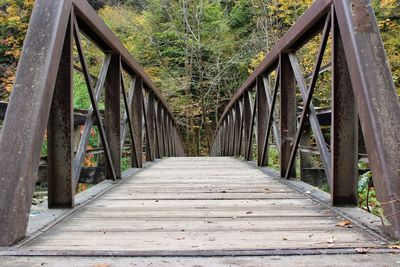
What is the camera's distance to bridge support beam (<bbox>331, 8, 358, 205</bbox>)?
254cm

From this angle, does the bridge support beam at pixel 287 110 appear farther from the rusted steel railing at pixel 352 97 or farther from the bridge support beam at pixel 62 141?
the bridge support beam at pixel 62 141

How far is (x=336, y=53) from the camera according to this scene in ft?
8.38

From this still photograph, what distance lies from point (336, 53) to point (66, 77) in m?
1.62

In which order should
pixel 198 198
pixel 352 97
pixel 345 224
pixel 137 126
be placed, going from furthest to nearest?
pixel 137 126 < pixel 198 198 < pixel 352 97 < pixel 345 224

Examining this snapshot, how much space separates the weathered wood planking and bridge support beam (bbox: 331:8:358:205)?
185 mm

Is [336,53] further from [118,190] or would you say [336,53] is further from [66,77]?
[118,190]

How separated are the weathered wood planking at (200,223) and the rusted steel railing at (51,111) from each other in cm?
19

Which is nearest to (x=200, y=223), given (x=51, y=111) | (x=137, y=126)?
(x=51, y=111)

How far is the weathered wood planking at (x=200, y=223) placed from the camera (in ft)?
5.92

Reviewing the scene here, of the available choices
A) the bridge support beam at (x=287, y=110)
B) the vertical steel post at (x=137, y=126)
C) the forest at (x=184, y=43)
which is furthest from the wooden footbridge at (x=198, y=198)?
the forest at (x=184, y=43)

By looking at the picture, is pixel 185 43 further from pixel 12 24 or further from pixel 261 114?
pixel 261 114

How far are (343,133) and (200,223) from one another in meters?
1.01

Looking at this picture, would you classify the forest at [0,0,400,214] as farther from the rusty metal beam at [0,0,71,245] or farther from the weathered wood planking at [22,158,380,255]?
the rusty metal beam at [0,0,71,245]

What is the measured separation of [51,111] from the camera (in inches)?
102
